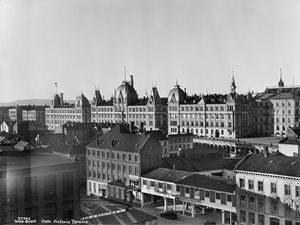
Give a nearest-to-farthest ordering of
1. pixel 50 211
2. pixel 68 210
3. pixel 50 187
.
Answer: pixel 50 211 → pixel 50 187 → pixel 68 210

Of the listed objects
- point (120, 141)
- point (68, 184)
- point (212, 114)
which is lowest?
point (68, 184)

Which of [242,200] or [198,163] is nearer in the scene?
[242,200]

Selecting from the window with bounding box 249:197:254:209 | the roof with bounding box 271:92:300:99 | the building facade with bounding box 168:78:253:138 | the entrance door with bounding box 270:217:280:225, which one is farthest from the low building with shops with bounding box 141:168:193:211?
the roof with bounding box 271:92:300:99

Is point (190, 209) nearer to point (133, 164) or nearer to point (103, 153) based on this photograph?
point (133, 164)

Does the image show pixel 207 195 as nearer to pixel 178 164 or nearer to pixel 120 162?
pixel 178 164

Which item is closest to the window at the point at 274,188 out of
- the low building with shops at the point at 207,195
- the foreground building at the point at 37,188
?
the low building with shops at the point at 207,195

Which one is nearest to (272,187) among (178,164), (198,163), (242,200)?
(242,200)

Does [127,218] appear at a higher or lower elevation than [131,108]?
lower

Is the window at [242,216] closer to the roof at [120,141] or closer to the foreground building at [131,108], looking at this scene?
the roof at [120,141]
